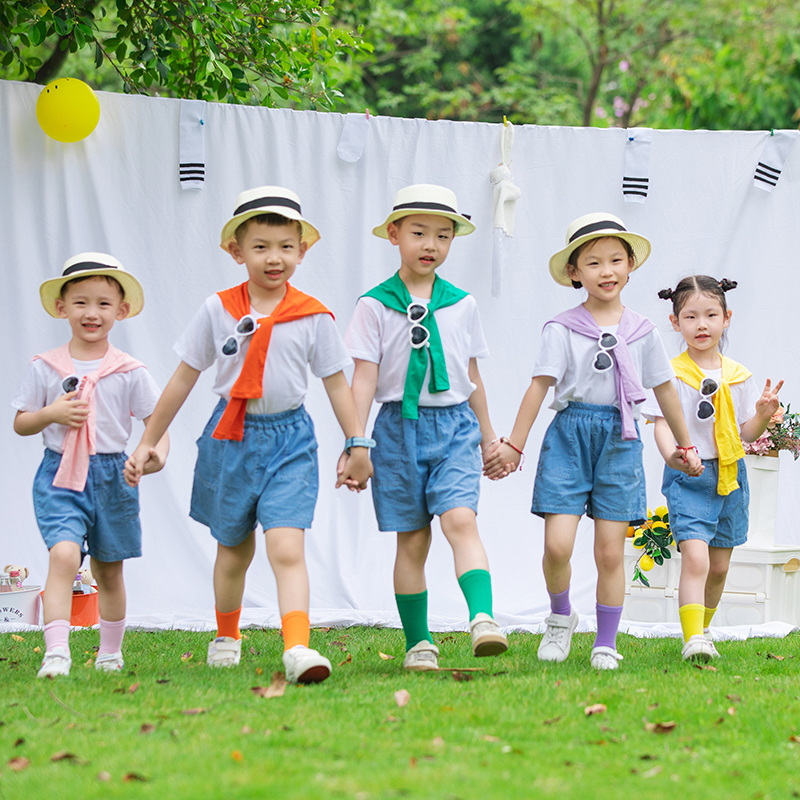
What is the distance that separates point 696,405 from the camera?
3408mm

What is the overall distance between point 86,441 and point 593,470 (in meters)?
1.54

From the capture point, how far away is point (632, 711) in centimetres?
240

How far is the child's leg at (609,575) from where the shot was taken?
3031 millimetres

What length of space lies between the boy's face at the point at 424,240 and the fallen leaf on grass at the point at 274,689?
1.26 meters

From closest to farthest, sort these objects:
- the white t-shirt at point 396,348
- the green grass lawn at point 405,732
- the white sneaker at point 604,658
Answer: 1. the green grass lawn at point 405,732
2. the white t-shirt at point 396,348
3. the white sneaker at point 604,658

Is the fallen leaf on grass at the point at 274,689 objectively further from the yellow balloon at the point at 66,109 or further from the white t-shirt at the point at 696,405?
the yellow balloon at the point at 66,109

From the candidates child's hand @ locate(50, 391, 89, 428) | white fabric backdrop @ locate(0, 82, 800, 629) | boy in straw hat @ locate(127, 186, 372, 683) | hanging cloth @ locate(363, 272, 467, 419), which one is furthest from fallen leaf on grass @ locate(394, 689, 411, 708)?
white fabric backdrop @ locate(0, 82, 800, 629)

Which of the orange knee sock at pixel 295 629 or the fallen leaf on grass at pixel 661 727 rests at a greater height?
the orange knee sock at pixel 295 629

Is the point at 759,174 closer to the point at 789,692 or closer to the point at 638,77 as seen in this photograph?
the point at 789,692

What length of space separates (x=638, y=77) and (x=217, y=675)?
10066 millimetres

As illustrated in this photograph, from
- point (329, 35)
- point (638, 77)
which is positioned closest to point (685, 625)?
point (329, 35)

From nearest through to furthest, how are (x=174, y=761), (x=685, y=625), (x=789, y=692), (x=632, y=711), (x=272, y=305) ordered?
(x=174, y=761), (x=632, y=711), (x=789, y=692), (x=272, y=305), (x=685, y=625)

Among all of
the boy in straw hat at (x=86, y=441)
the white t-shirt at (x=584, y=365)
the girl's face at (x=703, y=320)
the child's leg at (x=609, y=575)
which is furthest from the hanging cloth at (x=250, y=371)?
the girl's face at (x=703, y=320)

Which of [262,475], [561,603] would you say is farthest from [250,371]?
[561,603]
